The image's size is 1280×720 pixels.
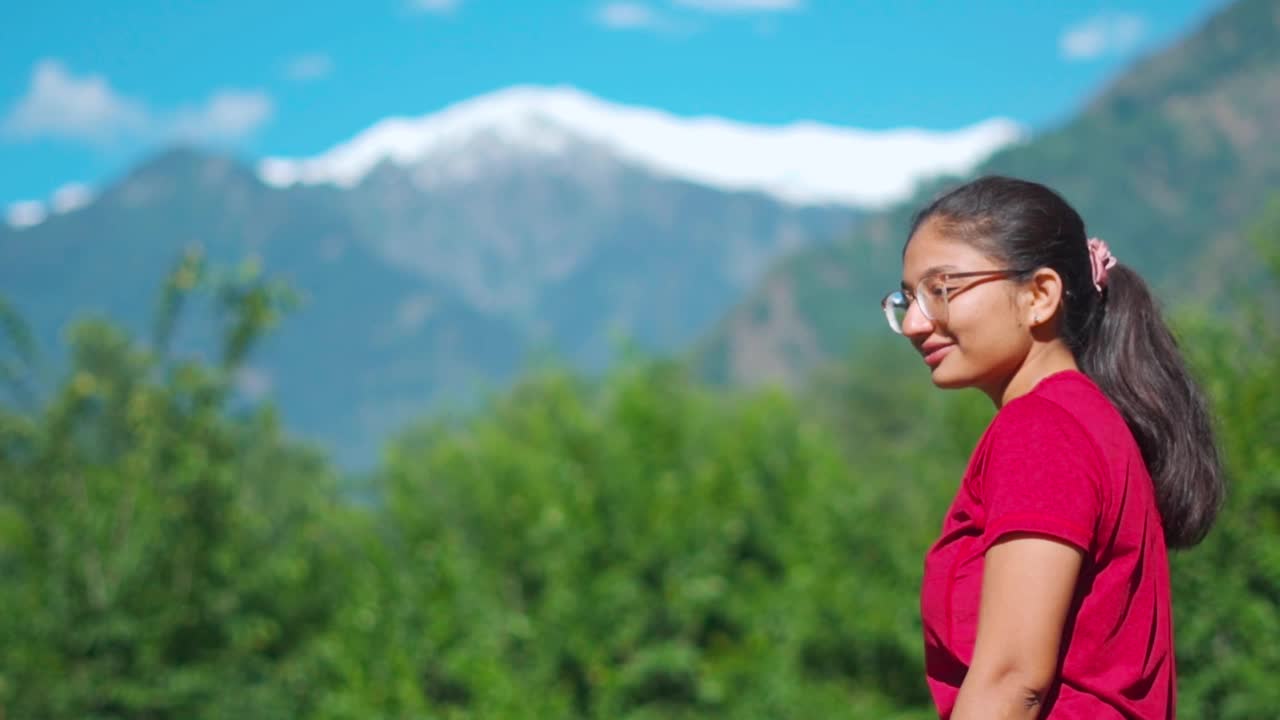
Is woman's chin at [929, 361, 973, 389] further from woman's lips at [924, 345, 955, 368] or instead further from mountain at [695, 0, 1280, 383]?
mountain at [695, 0, 1280, 383]

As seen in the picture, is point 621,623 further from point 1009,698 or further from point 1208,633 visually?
point 1009,698

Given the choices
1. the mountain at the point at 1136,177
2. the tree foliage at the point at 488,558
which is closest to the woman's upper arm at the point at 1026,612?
the tree foliage at the point at 488,558

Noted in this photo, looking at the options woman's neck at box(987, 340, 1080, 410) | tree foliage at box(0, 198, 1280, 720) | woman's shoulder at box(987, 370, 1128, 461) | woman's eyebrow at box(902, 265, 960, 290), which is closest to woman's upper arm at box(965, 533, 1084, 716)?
woman's shoulder at box(987, 370, 1128, 461)

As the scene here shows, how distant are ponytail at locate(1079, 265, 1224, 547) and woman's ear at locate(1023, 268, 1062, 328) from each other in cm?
13

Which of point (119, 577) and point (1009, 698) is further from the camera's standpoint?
point (119, 577)

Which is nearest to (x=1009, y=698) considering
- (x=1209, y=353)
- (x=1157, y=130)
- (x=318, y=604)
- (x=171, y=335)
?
(x=1209, y=353)

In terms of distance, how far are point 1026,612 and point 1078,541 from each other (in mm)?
98

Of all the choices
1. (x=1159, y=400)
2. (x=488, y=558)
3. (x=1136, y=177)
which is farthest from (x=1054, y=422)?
(x=1136, y=177)

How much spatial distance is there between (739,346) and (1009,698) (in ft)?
502

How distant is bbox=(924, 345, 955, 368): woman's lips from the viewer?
1820mm

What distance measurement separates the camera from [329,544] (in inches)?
556

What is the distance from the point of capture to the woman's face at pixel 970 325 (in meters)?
1.77

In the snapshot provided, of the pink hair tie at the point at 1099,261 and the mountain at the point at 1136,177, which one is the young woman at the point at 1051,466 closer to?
the pink hair tie at the point at 1099,261

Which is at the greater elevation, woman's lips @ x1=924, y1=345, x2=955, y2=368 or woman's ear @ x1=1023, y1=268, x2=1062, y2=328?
woman's ear @ x1=1023, y1=268, x2=1062, y2=328
